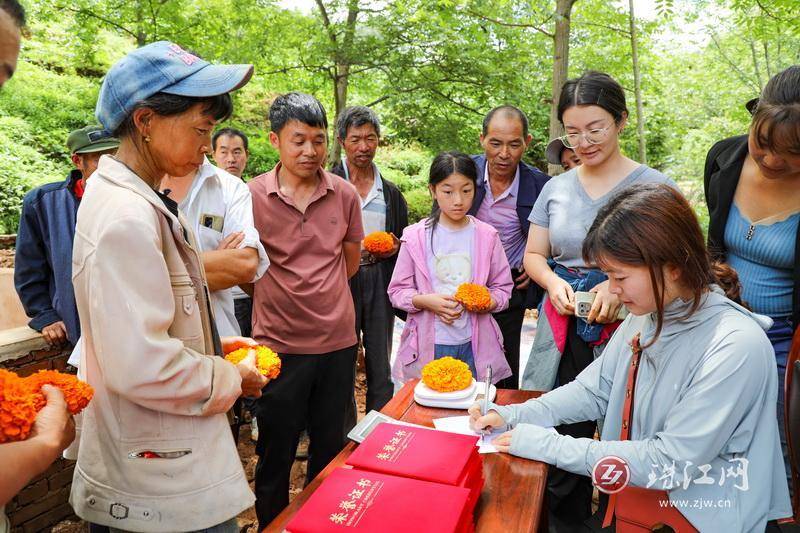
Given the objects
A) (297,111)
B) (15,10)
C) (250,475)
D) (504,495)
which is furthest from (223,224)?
(250,475)

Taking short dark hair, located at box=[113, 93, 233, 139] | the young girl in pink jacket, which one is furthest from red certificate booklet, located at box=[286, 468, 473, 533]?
the young girl in pink jacket

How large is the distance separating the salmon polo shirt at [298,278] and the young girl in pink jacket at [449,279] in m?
0.43

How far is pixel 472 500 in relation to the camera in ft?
4.80

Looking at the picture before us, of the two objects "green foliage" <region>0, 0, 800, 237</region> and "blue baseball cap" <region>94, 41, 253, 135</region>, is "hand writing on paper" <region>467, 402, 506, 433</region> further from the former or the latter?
"green foliage" <region>0, 0, 800, 237</region>

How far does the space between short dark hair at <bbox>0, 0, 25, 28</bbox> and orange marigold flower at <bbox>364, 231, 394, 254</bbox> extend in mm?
2627

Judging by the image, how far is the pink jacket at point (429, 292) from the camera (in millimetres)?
3094

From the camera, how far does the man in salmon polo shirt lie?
9.17 feet

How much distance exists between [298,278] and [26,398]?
1744 millimetres

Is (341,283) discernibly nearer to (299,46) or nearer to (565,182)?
(565,182)

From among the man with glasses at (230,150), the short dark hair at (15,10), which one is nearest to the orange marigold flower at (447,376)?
the short dark hair at (15,10)

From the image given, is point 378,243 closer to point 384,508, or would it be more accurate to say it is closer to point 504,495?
point 504,495

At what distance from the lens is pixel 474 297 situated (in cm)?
291

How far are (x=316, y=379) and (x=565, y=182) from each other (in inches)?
66.0

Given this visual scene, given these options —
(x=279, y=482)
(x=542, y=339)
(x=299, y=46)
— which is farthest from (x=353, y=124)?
(x=299, y=46)
